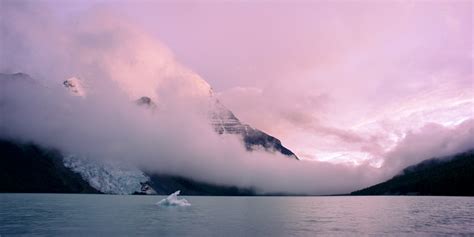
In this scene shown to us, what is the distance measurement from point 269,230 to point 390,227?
86.7ft

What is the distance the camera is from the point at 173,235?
3152 inches

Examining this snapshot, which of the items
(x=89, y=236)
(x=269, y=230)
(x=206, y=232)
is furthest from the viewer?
(x=269, y=230)

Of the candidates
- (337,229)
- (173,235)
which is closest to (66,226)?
(173,235)

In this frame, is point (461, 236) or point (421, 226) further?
point (421, 226)

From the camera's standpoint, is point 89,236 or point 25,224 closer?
point 89,236

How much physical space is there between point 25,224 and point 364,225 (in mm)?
70067

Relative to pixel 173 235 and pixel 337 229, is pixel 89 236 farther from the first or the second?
pixel 337 229

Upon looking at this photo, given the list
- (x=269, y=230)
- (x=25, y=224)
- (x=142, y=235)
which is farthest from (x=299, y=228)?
(x=25, y=224)

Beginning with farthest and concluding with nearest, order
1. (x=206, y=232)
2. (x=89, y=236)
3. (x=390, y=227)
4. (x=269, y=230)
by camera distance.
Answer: (x=390, y=227)
(x=269, y=230)
(x=206, y=232)
(x=89, y=236)

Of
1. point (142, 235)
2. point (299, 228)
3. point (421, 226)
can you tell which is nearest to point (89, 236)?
point (142, 235)

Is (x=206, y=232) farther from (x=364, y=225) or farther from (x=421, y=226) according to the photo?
(x=421, y=226)

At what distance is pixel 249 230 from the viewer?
8969 cm

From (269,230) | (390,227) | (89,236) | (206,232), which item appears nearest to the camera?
(89,236)

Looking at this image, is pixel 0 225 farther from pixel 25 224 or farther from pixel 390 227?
pixel 390 227
